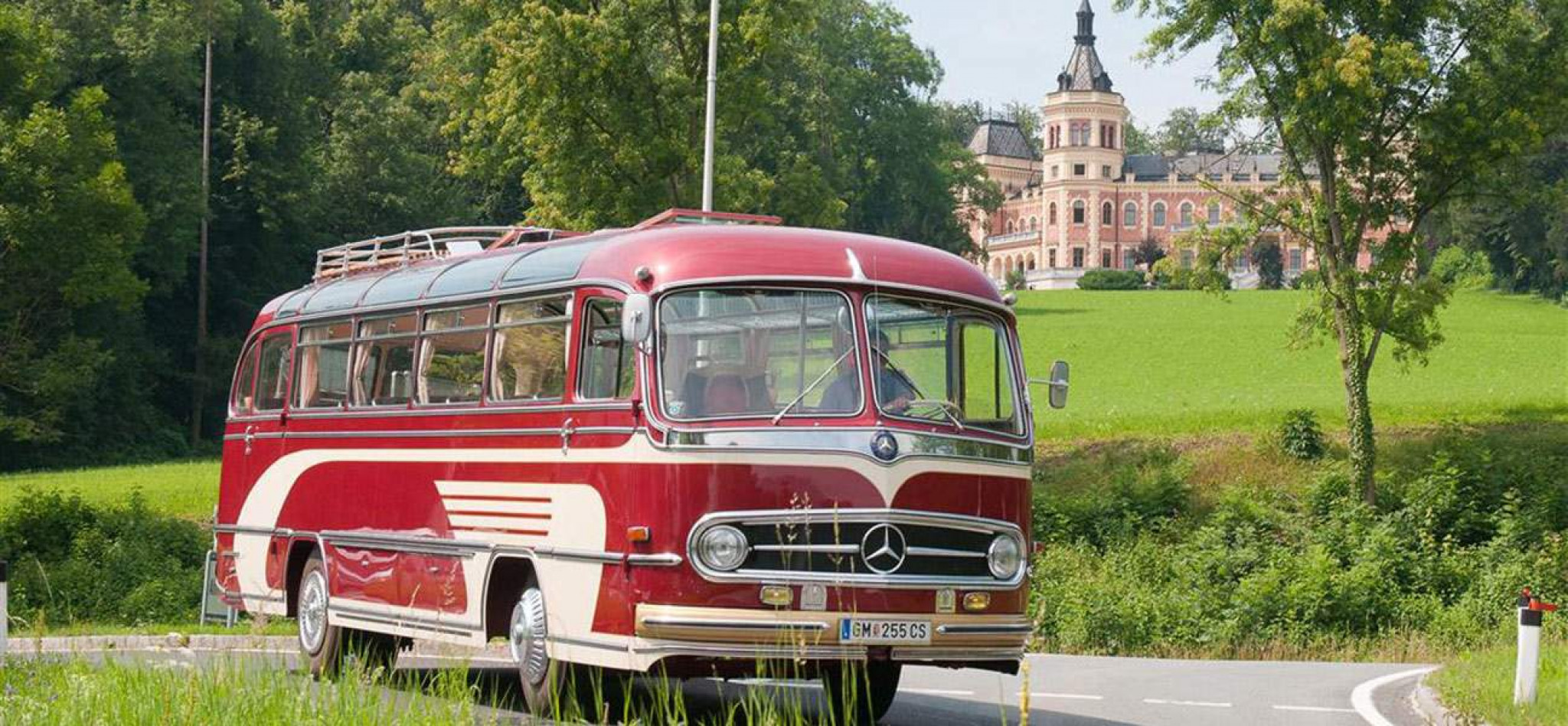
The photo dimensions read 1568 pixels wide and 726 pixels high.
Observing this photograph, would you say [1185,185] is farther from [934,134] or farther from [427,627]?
[427,627]

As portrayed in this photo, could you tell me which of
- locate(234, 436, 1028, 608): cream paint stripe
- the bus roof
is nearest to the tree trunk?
locate(234, 436, 1028, 608): cream paint stripe

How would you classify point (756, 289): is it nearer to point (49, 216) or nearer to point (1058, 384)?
point (1058, 384)

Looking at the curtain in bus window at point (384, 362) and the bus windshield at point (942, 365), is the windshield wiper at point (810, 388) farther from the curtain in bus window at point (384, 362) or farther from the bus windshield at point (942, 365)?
the curtain in bus window at point (384, 362)

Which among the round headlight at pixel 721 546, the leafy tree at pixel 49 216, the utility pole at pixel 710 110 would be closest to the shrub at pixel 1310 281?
the utility pole at pixel 710 110

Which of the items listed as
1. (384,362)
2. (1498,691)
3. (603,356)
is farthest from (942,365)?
(384,362)

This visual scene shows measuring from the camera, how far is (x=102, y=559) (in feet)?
114

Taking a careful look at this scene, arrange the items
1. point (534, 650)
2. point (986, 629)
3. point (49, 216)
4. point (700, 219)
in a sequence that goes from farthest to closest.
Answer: point (49, 216), point (700, 219), point (534, 650), point (986, 629)

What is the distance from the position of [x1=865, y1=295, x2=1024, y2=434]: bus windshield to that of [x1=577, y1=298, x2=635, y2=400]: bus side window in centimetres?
147

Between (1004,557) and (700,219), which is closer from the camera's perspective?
(1004,557)

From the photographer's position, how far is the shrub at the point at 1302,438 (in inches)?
1614

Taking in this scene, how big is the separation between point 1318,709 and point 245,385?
31.4 feet

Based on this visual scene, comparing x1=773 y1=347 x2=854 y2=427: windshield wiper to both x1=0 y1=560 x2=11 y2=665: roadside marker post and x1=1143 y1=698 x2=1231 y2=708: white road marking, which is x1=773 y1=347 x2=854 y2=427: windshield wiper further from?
Answer: x1=0 y1=560 x2=11 y2=665: roadside marker post

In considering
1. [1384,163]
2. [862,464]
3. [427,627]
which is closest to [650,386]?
[862,464]

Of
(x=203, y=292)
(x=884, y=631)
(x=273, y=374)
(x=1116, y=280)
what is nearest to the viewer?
(x=884, y=631)
